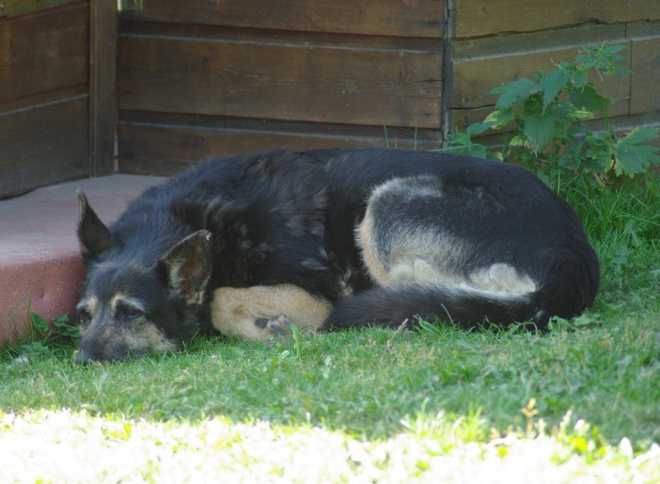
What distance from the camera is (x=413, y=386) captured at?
383cm

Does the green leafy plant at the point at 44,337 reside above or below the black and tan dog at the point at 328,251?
below

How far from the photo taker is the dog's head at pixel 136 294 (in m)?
5.02

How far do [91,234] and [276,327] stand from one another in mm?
1175

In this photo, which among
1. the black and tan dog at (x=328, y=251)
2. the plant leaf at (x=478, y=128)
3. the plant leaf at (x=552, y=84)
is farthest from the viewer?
the plant leaf at (x=478, y=128)

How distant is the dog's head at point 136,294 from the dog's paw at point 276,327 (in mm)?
378

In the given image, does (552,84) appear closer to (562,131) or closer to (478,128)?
(562,131)

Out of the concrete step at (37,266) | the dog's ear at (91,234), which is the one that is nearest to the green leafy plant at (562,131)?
the dog's ear at (91,234)

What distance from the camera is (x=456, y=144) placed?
670 cm

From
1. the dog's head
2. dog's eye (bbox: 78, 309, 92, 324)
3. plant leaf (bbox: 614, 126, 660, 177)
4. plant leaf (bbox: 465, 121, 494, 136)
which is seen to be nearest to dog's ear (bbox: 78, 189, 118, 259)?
the dog's head

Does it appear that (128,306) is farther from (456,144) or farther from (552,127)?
(552,127)

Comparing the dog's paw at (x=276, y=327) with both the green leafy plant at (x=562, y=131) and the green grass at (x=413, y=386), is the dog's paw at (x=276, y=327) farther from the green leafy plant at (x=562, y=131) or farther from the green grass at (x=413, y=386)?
the green leafy plant at (x=562, y=131)

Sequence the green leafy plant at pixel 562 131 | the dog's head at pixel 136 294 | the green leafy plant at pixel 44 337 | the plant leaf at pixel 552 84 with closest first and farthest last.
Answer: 1. the dog's head at pixel 136 294
2. the green leafy plant at pixel 44 337
3. the plant leaf at pixel 552 84
4. the green leafy plant at pixel 562 131

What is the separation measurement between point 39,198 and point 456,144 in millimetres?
3167

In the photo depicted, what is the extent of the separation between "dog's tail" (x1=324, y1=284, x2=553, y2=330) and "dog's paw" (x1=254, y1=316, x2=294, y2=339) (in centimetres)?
56
